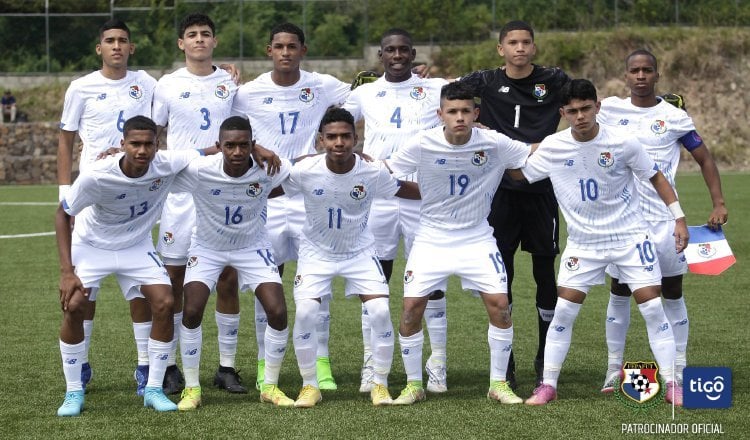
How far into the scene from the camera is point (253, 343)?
9352mm

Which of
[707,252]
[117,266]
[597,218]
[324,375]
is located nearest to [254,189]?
[117,266]

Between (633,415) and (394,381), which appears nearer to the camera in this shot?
(633,415)

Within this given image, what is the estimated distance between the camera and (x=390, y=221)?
794 cm

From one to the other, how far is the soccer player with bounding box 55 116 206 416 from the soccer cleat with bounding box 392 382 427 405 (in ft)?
4.53

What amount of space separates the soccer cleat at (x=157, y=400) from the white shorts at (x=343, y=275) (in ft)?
3.28

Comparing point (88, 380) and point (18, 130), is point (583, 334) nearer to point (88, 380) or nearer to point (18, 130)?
point (88, 380)

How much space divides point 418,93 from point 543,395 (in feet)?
7.67

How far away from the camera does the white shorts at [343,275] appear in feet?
23.6

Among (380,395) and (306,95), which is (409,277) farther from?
(306,95)

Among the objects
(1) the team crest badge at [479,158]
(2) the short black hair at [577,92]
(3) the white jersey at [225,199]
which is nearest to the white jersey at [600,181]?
(2) the short black hair at [577,92]

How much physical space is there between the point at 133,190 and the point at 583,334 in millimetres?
4269

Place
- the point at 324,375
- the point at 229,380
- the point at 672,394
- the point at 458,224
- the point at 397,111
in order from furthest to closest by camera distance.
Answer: the point at 397,111
the point at 324,375
the point at 229,380
the point at 458,224
the point at 672,394

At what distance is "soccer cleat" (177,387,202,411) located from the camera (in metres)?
6.91

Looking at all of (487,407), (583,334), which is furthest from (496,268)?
(583,334)
